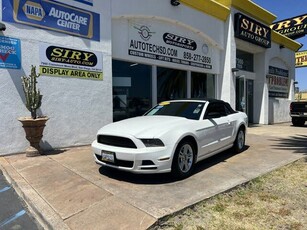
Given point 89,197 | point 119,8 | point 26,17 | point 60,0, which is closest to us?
point 89,197

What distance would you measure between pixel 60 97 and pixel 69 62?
1.05 metres

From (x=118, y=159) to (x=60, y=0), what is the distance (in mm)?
5480

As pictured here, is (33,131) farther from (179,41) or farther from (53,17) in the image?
(179,41)

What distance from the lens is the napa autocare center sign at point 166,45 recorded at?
1076 centimetres

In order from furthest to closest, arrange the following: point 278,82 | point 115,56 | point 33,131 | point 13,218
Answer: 1. point 278,82
2. point 115,56
3. point 33,131
4. point 13,218

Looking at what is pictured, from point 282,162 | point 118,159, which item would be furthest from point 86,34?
point 282,162

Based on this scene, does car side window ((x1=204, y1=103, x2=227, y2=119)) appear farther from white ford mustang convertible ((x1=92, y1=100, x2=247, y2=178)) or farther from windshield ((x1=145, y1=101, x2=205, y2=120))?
windshield ((x1=145, y1=101, x2=205, y2=120))

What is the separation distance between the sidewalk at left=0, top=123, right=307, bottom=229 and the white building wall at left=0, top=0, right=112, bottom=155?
84cm

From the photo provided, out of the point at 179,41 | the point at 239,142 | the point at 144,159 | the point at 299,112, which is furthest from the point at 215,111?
the point at 299,112

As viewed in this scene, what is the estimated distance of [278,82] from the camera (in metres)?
19.5

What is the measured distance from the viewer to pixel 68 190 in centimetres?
486

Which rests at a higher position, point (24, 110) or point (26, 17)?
point (26, 17)

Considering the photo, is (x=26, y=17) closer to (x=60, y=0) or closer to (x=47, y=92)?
(x=60, y=0)

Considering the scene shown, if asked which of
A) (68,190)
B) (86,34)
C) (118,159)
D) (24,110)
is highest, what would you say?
(86,34)
